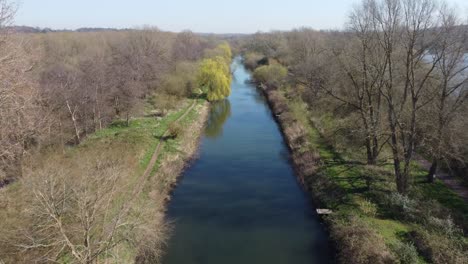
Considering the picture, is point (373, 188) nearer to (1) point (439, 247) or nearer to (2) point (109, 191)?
(1) point (439, 247)

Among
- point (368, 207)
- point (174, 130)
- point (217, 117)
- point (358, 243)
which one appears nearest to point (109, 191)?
point (358, 243)

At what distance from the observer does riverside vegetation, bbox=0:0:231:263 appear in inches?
484

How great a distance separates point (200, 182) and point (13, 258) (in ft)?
44.8

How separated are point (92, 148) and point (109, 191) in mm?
12398

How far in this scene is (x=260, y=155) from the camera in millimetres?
30188

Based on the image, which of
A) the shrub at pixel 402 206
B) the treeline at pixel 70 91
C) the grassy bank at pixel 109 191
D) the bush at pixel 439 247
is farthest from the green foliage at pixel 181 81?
the bush at pixel 439 247

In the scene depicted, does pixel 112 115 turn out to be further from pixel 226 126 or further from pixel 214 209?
pixel 214 209

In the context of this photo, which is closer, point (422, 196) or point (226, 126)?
point (422, 196)

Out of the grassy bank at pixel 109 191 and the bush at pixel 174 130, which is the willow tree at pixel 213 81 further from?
the bush at pixel 174 130

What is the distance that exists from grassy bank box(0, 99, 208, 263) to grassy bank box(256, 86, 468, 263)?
8870 mm

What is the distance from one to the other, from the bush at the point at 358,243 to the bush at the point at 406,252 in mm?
296

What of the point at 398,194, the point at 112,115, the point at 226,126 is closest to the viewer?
the point at 398,194

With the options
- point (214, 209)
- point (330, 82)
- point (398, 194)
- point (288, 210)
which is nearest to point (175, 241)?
point (214, 209)

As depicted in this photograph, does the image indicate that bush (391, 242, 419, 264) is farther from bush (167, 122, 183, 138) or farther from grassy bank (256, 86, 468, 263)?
bush (167, 122, 183, 138)
